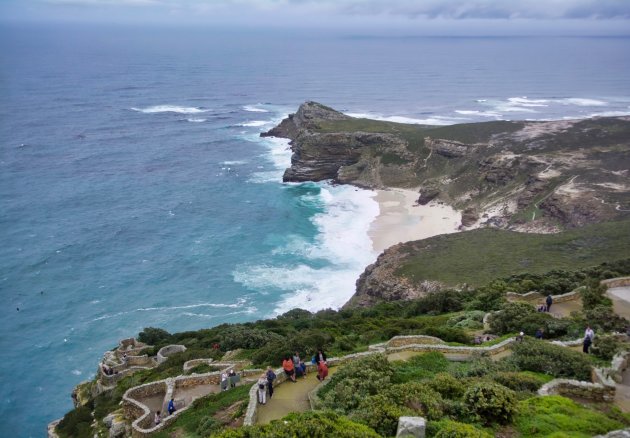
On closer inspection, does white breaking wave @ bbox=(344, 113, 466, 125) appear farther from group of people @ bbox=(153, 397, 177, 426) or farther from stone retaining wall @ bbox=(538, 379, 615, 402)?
stone retaining wall @ bbox=(538, 379, 615, 402)

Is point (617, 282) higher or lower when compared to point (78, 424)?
higher

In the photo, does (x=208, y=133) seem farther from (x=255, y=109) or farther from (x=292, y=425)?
(x=292, y=425)

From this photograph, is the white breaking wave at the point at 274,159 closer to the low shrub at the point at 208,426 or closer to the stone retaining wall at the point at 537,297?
the stone retaining wall at the point at 537,297

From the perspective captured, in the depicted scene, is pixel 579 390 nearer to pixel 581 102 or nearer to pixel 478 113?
pixel 478 113

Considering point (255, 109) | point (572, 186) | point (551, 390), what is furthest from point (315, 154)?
point (551, 390)

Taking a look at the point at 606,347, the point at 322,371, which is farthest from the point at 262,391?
the point at 606,347

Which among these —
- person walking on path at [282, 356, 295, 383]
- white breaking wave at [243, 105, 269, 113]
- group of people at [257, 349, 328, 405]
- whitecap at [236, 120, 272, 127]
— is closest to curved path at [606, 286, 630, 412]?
group of people at [257, 349, 328, 405]

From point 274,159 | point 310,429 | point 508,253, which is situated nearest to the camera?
point 310,429
